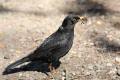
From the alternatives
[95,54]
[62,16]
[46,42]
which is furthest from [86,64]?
[62,16]

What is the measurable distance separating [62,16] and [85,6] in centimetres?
60

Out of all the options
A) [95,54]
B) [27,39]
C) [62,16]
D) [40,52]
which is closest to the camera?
[40,52]

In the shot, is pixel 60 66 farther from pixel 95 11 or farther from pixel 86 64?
pixel 95 11

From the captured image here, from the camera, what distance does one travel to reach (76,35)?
26.3 feet

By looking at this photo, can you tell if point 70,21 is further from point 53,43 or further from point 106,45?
point 106,45

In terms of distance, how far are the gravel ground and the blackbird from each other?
288 mm

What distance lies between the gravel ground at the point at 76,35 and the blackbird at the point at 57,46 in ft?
0.95

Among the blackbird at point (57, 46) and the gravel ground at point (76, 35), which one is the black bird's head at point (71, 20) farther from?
the gravel ground at point (76, 35)

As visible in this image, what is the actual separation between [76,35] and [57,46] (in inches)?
54.4

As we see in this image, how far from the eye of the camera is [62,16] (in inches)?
342

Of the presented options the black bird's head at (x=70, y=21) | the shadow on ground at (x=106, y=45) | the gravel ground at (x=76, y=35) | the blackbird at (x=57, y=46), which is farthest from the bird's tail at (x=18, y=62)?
the shadow on ground at (x=106, y=45)

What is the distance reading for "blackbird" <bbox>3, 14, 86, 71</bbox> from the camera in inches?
263

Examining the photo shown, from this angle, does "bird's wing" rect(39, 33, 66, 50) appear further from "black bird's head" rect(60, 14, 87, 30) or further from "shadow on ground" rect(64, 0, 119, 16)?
"shadow on ground" rect(64, 0, 119, 16)

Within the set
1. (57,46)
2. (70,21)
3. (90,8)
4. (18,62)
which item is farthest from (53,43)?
(90,8)
